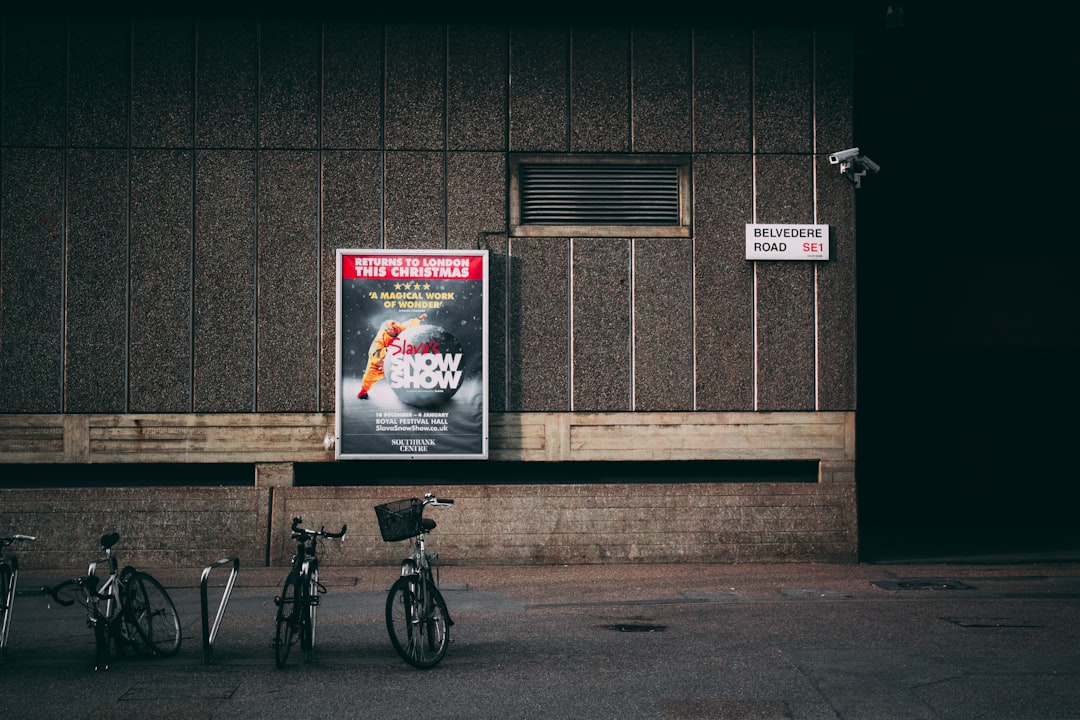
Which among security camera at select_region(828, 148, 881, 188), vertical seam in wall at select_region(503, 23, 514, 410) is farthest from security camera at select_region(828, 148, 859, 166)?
vertical seam in wall at select_region(503, 23, 514, 410)

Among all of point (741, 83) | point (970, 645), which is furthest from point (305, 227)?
point (970, 645)

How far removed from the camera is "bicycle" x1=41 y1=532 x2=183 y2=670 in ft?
27.1

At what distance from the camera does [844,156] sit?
13.3 meters

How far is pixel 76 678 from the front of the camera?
7988 millimetres

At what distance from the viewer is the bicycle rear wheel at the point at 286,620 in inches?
322

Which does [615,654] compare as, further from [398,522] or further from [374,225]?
[374,225]

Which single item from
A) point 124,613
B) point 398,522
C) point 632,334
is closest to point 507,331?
point 632,334

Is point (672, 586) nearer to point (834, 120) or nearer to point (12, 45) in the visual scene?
point (834, 120)

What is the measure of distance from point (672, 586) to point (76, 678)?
6279mm

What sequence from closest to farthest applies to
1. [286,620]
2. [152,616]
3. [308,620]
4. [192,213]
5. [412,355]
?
1. [286,620]
2. [308,620]
3. [152,616]
4. [192,213]
5. [412,355]

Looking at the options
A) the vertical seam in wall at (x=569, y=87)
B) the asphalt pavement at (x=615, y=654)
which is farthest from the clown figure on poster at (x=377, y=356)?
the vertical seam in wall at (x=569, y=87)

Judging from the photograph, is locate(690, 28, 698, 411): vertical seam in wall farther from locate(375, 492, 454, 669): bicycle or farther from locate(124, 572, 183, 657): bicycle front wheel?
locate(124, 572, 183, 657): bicycle front wheel

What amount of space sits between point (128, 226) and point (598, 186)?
5758 mm

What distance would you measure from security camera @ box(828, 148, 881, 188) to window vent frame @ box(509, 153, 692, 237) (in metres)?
1.84
